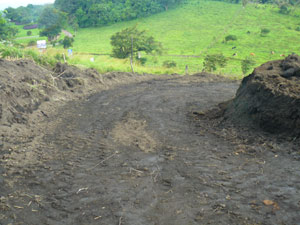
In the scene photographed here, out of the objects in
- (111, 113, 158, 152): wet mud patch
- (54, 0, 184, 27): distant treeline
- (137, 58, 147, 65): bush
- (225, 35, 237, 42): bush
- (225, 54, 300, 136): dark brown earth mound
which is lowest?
(137, 58, 147, 65): bush

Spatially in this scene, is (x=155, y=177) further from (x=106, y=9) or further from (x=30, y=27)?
(x=30, y=27)

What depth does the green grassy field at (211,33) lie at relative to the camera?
43594mm

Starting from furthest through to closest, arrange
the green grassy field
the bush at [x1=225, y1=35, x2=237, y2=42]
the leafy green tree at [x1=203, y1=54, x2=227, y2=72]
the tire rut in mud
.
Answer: the bush at [x1=225, y1=35, x2=237, y2=42]
the green grassy field
the leafy green tree at [x1=203, y1=54, x2=227, y2=72]
the tire rut in mud

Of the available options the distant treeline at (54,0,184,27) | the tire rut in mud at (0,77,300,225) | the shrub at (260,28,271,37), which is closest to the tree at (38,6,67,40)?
the distant treeline at (54,0,184,27)

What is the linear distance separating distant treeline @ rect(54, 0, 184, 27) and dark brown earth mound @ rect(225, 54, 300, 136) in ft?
228

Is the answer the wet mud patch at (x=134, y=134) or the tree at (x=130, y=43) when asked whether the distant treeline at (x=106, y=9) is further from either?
the wet mud patch at (x=134, y=134)

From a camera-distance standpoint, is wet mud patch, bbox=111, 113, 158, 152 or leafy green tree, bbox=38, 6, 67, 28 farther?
leafy green tree, bbox=38, 6, 67, 28

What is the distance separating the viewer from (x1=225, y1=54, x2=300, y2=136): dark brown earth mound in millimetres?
7418

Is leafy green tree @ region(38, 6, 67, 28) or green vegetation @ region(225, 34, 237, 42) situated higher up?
leafy green tree @ region(38, 6, 67, 28)

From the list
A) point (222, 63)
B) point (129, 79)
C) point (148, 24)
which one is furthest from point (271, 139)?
point (148, 24)

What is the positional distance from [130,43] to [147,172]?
3265 cm

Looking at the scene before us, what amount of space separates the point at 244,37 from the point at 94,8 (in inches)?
1615

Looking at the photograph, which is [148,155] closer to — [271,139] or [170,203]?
[170,203]

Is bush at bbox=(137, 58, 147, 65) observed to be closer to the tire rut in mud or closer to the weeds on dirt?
the weeds on dirt
